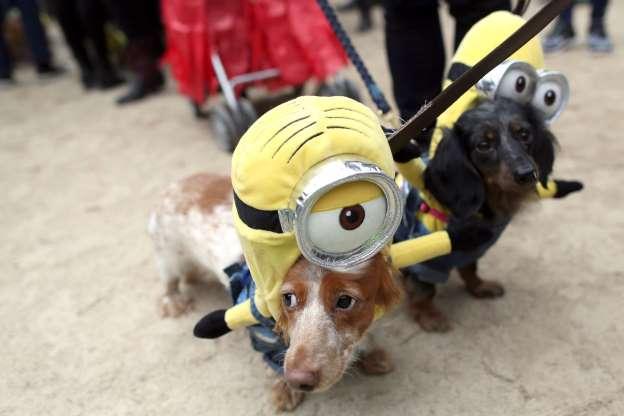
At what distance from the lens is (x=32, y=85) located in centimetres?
568

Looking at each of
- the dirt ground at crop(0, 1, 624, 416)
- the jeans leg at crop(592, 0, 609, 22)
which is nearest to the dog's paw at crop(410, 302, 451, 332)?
the dirt ground at crop(0, 1, 624, 416)

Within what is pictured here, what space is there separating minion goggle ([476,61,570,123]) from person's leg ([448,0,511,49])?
50 cm

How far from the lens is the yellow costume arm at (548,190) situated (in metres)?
1.87

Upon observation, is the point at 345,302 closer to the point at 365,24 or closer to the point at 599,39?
the point at 599,39

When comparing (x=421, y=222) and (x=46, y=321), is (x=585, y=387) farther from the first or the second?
(x=46, y=321)

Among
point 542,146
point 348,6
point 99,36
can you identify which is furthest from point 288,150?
point 348,6

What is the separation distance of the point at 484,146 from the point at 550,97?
273 millimetres

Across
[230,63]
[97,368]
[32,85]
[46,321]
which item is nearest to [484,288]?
[97,368]

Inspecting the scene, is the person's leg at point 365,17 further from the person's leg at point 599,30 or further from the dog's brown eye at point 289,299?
the dog's brown eye at point 289,299

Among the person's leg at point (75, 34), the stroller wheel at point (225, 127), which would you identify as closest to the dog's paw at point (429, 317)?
the stroller wheel at point (225, 127)

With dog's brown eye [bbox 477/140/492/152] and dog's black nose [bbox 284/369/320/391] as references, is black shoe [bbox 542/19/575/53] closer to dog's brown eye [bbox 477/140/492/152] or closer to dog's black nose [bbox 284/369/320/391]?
dog's brown eye [bbox 477/140/492/152]

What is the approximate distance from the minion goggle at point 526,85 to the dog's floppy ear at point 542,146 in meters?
0.04

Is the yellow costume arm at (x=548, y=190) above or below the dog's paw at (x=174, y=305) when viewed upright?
above

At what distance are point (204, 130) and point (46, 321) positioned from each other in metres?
2.05
